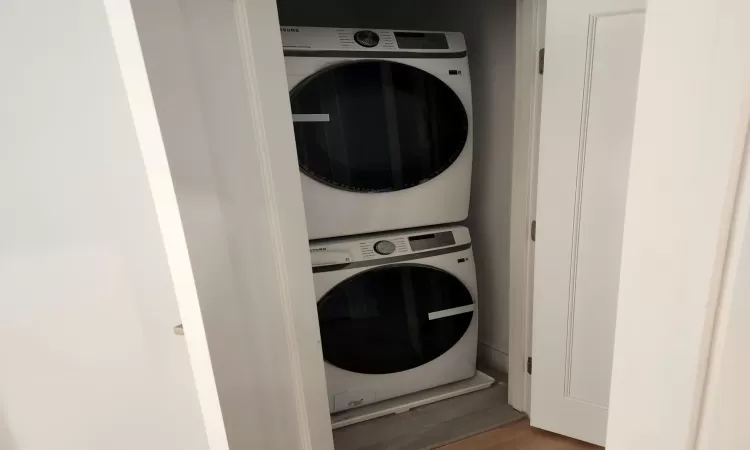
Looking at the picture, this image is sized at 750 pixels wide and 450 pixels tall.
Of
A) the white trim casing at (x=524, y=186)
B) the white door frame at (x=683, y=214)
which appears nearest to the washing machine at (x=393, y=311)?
the white trim casing at (x=524, y=186)

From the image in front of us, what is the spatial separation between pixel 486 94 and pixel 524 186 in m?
0.51

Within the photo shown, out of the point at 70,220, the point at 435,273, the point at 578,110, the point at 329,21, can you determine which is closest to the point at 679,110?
the point at 578,110

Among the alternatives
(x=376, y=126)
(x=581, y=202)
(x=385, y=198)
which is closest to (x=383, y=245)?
(x=385, y=198)

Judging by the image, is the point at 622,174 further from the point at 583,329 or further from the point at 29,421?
the point at 29,421

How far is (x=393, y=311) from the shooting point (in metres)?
1.63

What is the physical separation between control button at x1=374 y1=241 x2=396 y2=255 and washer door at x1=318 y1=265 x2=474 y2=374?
0.07 meters

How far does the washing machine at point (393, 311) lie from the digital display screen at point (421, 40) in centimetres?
70

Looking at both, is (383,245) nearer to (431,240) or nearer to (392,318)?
(431,240)

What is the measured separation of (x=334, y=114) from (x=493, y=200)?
854mm

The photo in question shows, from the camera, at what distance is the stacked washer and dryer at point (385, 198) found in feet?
4.58

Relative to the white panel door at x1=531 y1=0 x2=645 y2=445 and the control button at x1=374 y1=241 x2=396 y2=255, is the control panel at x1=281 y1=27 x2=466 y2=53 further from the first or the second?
the control button at x1=374 y1=241 x2=396 y2=255

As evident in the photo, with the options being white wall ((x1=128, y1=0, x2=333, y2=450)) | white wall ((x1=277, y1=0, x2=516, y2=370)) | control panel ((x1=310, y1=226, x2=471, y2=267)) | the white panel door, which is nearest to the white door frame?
white wall ((x1=128, y1=0, x2=333, y2=450))

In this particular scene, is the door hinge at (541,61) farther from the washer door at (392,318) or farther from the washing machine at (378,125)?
the washer door at (392,318)

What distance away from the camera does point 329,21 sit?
1.81 meters
